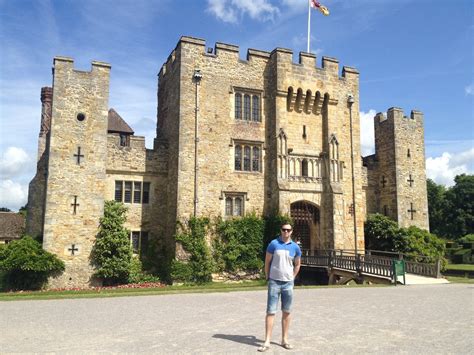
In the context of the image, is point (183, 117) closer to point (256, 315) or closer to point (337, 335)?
point (256, 315)

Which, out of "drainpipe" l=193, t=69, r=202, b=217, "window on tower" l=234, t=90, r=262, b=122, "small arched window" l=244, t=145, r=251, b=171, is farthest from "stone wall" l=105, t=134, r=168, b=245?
"window on tower" l=234, t=90, r=262, b=122

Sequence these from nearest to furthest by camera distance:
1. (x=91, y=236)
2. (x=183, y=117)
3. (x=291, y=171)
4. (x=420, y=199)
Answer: (x=91, y=236) → (x=183, y=117) → (x=291, y=171) → (x=420, y=199)

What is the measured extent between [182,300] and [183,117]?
13625 mm

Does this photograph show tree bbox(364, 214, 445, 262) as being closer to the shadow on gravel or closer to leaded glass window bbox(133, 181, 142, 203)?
leaded glass window bbox(133, 181, 142, 203)

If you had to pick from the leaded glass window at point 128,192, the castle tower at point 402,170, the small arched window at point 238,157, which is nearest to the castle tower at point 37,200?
the leaded glass window at point 128,192

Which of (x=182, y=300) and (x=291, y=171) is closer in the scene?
(x=182, y=300)

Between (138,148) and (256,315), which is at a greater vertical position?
(138,148)

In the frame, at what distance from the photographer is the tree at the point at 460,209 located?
164ft

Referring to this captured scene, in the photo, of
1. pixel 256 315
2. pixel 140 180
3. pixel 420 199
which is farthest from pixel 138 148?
pixel 420 199

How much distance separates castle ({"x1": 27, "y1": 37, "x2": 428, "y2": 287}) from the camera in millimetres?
23578

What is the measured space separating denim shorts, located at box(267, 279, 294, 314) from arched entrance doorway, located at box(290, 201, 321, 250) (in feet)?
63.8

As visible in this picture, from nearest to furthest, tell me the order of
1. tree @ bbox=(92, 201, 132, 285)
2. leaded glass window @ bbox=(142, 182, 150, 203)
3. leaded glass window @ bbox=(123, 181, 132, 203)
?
1. tree @ bbox=(92, 201, 132, 285)
2. leaded glass window @ bbox=(123, 181, 132, 203)
3. leaded glass window @ bbox=(142, 182, 150, 203)

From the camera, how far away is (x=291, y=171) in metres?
27.2

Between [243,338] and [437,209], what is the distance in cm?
5251
